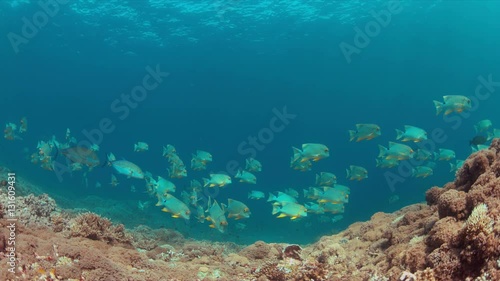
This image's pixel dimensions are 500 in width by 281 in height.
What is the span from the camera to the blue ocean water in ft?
116

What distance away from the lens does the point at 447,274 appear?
3600 millimetres

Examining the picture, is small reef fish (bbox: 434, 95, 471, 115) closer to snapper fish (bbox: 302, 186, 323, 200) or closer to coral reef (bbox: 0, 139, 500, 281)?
coral reef (bbox: 0, 139, 500, 281)

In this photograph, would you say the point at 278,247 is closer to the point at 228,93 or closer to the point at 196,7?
the point at 196,7

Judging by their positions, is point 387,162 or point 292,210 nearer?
point 292,210

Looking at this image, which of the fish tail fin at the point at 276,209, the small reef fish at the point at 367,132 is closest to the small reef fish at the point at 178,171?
the fish tail fin at the point at 276,209

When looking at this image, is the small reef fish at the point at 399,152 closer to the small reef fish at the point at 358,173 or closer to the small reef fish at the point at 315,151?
the small reef fish at the point at 358,173

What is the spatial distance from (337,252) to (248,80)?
181ft

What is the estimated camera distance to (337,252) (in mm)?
7586

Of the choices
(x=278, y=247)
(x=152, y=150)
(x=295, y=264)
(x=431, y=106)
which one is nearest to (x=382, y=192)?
(x=431, y=106)

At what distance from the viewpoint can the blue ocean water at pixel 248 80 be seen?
35469 millimetres

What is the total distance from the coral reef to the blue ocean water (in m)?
14.2

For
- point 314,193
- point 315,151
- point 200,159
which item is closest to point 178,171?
point 200,159

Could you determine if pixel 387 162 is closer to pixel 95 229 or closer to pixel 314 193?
pixel 314 193

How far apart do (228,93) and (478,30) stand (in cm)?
4115
